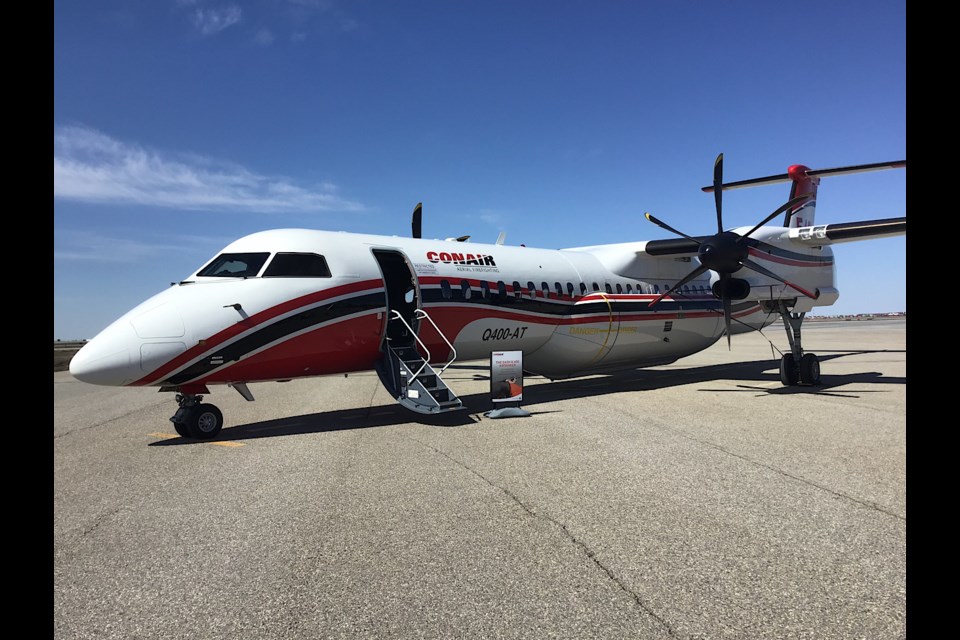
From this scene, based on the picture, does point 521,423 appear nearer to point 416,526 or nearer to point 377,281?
point 377,281

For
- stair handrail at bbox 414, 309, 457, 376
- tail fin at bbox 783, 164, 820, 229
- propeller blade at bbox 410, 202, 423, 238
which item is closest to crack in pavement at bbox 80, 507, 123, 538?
stair handrail at bbox 414, 309, 457, 376

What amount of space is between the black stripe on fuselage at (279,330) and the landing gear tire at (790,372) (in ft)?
38.4

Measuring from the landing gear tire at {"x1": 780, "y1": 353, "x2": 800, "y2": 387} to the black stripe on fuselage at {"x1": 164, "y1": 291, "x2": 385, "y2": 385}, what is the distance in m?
11.7

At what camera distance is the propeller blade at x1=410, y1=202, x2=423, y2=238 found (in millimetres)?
15094

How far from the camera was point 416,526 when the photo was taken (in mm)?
5250

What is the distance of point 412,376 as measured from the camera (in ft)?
35.4

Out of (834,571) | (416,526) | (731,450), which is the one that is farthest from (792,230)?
(416,526)

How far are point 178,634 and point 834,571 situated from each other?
4724 mm

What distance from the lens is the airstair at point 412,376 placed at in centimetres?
1055

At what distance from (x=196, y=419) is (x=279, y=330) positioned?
2075 millimetres

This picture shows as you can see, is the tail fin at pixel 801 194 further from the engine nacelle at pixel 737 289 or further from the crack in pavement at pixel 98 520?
the crack in pavement at pixel 98 520

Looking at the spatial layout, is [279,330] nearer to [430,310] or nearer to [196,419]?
[196,419]

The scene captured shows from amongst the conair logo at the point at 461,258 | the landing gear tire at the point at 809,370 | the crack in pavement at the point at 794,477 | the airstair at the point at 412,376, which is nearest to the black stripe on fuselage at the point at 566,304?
the airstair at the point at 412,376

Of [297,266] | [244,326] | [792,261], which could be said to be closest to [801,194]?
[792,261]
